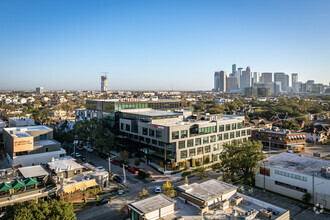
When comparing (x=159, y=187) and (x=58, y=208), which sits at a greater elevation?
(x=58, y=208)

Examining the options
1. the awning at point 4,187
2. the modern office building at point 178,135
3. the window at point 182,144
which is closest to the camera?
the awning at point 4,187

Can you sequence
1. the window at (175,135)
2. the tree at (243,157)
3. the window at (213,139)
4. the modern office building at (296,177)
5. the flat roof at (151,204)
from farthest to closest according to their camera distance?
the window at (213,139) < the window at (175,135) < the tree at (243,157) < the modern office building at (296,177) < the flat roof at (151,204)

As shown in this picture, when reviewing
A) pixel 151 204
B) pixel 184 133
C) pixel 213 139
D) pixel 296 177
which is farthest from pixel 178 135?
pixel 151 204

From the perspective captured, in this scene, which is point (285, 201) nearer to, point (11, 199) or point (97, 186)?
point (97, 186)

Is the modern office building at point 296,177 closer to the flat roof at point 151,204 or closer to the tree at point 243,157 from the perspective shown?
the tree at point 243,157

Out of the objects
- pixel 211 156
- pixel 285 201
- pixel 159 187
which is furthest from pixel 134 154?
pixel 285 201

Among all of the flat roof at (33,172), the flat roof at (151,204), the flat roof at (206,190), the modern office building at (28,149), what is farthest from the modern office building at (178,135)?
the flat roof at (151,204)
